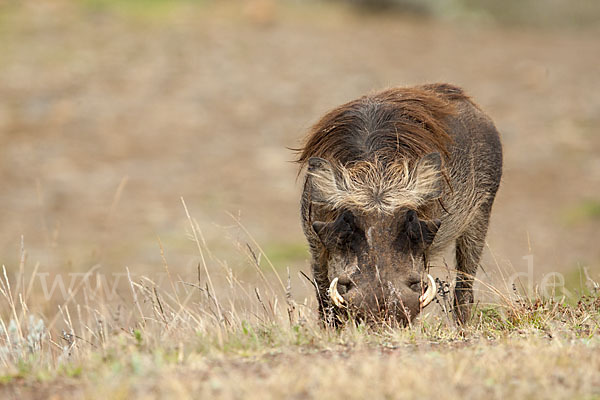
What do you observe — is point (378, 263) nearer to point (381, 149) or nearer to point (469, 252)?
point (381, 149)

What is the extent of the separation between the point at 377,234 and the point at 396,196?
28 cm

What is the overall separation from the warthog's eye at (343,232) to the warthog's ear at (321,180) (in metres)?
0.21

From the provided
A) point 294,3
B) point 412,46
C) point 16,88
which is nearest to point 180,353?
point 16,88

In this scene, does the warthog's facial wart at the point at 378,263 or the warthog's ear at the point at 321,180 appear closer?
the warthog's facial wart at the point at 378,263

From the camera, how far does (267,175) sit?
1238cm

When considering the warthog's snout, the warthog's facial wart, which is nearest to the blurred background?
the warthog's facial wart

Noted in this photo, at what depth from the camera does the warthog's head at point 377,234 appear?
3957 mm

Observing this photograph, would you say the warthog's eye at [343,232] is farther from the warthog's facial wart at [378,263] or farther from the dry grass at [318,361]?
the dry grass at [318,361]

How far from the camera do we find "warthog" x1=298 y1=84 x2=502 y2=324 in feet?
13.5

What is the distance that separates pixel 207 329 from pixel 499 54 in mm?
14446

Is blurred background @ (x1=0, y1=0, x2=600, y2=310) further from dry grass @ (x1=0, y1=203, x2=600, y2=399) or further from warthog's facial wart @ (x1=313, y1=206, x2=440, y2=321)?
dry grass @ (x1=0, y1=203, x2=600, y2=399)

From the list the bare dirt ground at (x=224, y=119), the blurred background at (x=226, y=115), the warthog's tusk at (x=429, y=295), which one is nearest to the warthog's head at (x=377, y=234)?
the warthog's tusk at (x=429, y=295)

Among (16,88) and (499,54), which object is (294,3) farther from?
(16,88)

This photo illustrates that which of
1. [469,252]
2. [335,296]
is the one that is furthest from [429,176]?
[469,252]
